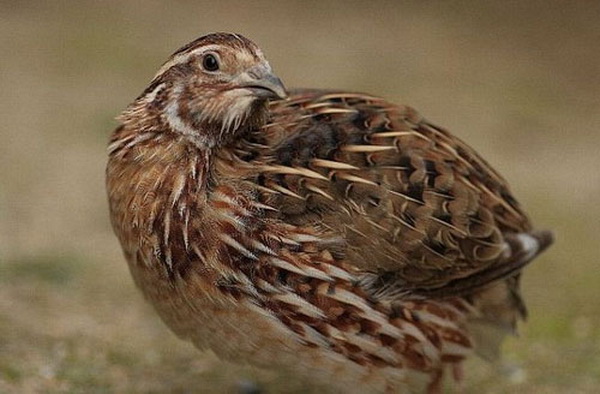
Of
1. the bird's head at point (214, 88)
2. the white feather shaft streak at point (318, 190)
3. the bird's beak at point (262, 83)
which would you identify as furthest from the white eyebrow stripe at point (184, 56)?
the white feather shaft streak at point (318, 190)

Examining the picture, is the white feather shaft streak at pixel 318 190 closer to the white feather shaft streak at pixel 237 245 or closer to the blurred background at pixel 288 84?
the white feather shaft streak at pixel 237 245

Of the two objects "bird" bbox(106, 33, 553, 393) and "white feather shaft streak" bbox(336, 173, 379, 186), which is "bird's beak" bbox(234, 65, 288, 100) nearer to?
"bird" bbox(106, 33, 553, 393)

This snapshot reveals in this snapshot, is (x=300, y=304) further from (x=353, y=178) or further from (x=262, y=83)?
(x=262, y=83)

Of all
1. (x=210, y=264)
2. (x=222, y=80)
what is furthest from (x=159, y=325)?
(x=222, y=80)

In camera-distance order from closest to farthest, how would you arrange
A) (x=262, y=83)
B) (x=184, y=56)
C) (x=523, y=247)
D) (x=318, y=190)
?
(x=262, y=83)
(x=184, y=56)
(x=318, y=190)
(x=523, y=247)

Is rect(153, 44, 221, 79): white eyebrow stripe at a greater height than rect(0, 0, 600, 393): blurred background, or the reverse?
rect(153, 44, 221, 79): white eyebrow stripe

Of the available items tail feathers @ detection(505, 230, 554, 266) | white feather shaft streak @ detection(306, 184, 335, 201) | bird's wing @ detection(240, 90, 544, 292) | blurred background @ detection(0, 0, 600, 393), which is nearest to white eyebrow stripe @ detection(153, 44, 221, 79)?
bird's wing @ detection(240, 90, 544, 292)

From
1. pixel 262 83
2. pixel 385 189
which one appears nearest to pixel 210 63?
pixel 262 83
